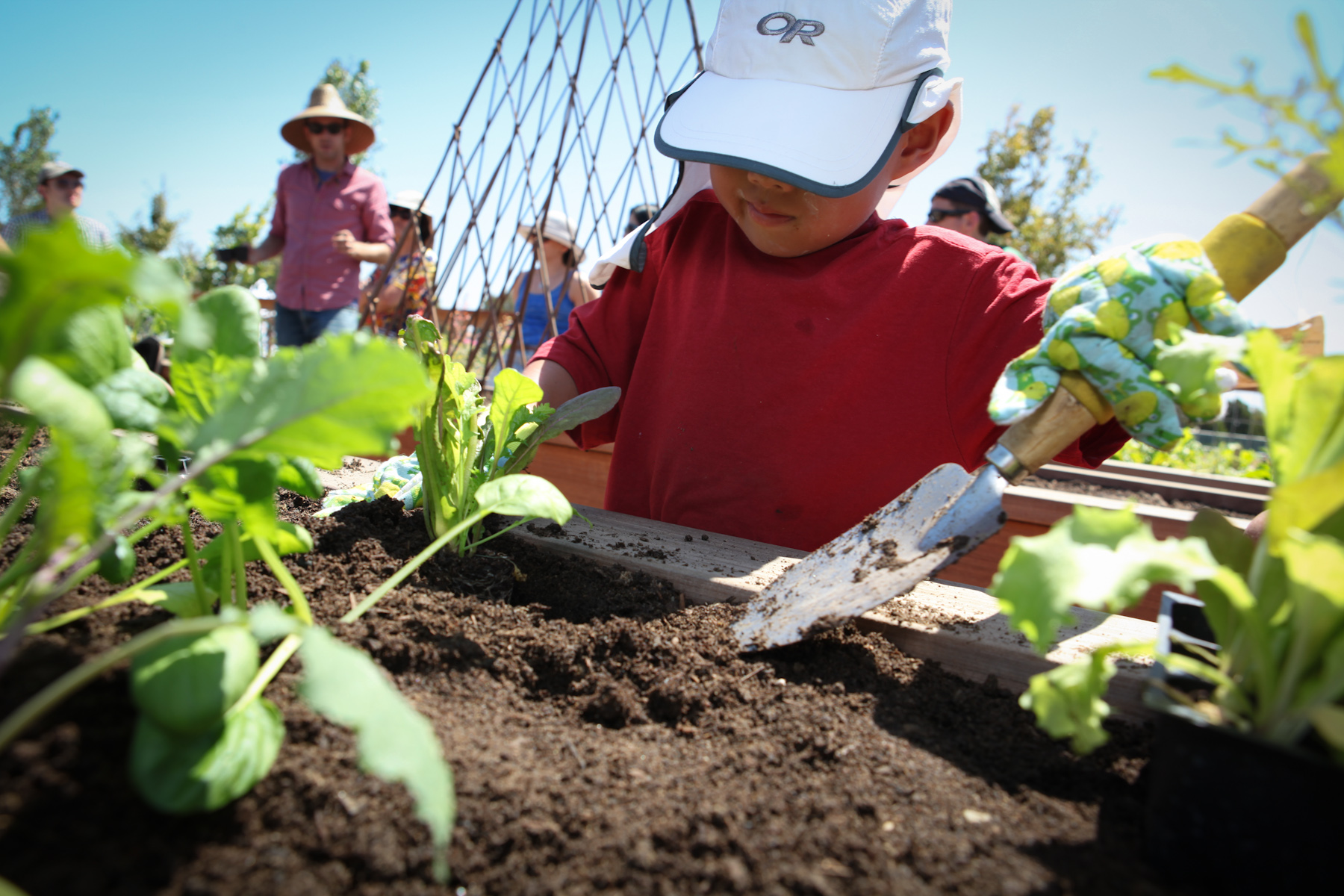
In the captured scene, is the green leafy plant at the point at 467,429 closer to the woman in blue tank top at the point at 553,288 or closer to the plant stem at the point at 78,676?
the plant stem at the point at 78,676

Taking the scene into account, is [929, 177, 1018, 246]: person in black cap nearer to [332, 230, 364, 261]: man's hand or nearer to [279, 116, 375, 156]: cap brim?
[332, 230, 364, 261]: man's hand

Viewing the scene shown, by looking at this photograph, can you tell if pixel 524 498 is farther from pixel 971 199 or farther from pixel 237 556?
pixel 971 199

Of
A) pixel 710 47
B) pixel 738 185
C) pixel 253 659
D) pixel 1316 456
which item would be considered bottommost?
pixel 253 659

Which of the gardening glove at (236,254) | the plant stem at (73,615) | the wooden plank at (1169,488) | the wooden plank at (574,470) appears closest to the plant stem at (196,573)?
the plant stem at (73,615)

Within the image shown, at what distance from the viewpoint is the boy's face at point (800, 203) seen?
130cm

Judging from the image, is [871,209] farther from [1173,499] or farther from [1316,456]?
[1173,499]

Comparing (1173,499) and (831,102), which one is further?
(1173,499)

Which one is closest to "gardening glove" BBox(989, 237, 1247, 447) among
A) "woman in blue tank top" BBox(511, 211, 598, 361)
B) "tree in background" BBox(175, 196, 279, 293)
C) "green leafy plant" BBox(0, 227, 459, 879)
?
"green leafy plant" BBox(0, 227, 459, 879)

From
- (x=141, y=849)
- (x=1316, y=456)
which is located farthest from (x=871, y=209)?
(x=141, y=849)

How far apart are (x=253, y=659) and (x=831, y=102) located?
1176 millimetres

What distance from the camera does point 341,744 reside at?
57 centimetres

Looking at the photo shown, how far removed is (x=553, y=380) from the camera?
1576 millimetres

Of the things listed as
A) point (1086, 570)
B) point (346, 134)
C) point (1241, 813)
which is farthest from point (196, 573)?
point (346, 134)

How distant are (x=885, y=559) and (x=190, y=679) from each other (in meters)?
0.71
